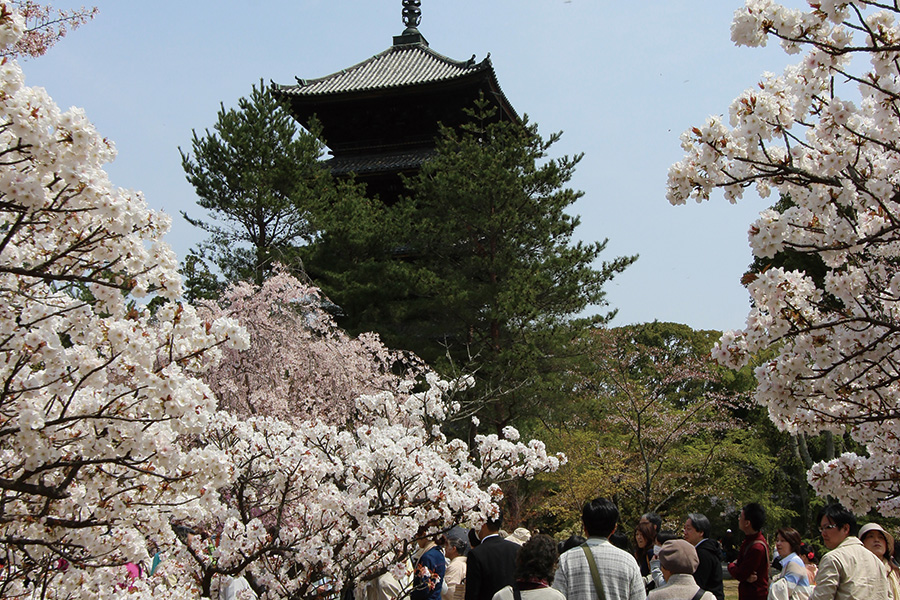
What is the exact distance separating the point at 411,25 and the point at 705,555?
25122 millimetres

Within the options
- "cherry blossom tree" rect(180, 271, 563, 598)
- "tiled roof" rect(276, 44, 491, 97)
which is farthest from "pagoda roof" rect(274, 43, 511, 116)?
"cherry blossom tree" rect(180, 271, 563, 598)

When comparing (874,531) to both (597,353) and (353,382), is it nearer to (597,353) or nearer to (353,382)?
(353,382)

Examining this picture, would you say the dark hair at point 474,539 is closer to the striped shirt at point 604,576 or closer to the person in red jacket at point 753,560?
the person in red jacket at point 753,560

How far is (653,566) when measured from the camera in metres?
5.28

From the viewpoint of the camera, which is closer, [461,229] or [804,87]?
[804,87]

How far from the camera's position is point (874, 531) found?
4.24 metres

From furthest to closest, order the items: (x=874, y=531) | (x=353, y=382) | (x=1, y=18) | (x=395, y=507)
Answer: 1. (x=353, y=382)
2. (x=395, y=507)
3. (x=874, y=531)
4. (x=1, y=18)

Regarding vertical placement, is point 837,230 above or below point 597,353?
below

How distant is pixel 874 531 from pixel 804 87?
7.78 ft

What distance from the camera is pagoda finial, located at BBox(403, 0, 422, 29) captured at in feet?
88.7

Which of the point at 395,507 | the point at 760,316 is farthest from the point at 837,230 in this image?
the point at 395,507

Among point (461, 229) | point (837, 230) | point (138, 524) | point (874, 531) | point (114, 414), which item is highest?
point (461, 229)

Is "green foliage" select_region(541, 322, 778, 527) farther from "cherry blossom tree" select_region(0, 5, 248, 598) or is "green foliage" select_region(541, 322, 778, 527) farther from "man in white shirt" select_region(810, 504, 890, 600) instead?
"cherry blossom tree" select_region(0, 5, 248, 598)

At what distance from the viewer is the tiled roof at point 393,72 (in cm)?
2192
